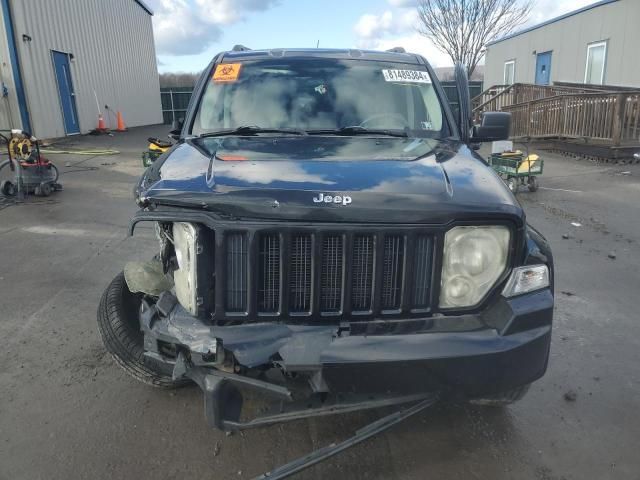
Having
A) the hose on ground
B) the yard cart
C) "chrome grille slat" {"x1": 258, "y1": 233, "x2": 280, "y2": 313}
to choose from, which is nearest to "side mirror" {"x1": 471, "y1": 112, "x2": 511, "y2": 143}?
"chrome grille slat" {"x1": 258, "y1": 233, "x2": 280, "y2": 313}

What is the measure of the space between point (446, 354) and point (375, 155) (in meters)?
1.16

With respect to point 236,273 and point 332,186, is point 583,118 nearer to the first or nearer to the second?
point 332,186

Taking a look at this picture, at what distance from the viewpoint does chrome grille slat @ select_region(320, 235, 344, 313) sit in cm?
225

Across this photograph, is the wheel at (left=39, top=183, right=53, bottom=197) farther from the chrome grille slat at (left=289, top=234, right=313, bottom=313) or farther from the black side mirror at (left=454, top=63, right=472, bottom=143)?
the chrome grille slat at (left=289, top=234, right=313, bottom=313)

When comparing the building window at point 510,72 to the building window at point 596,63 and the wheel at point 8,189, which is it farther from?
the wheel at point 8,189

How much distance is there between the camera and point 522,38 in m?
23.9

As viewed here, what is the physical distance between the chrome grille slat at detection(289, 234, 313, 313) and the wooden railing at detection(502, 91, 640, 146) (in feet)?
41.4

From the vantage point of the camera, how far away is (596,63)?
18.2 meters

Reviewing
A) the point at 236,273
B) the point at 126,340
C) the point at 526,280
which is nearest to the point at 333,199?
the point at 236,273

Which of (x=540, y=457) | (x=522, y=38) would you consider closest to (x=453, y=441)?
(x=540, y=457)

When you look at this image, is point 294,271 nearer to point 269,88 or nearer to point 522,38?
point 269,88

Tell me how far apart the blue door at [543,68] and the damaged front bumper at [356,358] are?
22.5 meters

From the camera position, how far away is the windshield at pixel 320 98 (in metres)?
3.54

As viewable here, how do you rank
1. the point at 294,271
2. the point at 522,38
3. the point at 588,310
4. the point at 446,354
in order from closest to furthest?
the point at 446,354, the point at 294,271, the point at 588,310, the point at 522,38
